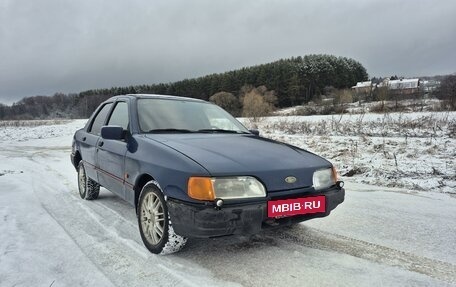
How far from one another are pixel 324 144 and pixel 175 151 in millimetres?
8397

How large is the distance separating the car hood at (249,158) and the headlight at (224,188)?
0.15 feet

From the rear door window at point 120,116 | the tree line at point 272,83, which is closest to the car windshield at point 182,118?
the rear door window at point 120,116

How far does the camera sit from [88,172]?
16.4 ft

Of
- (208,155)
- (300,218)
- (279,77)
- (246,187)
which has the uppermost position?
(279,77)

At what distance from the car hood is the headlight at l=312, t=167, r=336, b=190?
0.05 m

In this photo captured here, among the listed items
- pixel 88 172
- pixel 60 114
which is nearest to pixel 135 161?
pixel 88 172

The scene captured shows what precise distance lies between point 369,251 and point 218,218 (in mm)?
1455

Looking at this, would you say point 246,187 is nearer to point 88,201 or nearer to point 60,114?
point 88,201

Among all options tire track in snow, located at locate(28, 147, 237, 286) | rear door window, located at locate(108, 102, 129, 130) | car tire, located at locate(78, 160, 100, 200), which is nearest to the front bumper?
tire track in snow, located at locate(28, 147, 237, 286)

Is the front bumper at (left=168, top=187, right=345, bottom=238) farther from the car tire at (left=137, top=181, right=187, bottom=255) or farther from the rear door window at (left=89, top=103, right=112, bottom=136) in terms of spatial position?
the rear door window at (left=89, top=103, right=112, bottom=136)

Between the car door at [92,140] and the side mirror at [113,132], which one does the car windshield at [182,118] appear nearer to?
the side mirror at [113,132]

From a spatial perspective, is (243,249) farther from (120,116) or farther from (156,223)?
(120,116)

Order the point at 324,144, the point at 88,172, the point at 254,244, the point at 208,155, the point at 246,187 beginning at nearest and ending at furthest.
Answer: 1. the point at 246,187
2. the point at 208,155
3. the point at 254,244
4. the point at 88,172
5. the point at 324,144

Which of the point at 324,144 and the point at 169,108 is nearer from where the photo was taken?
the point at 169,108
